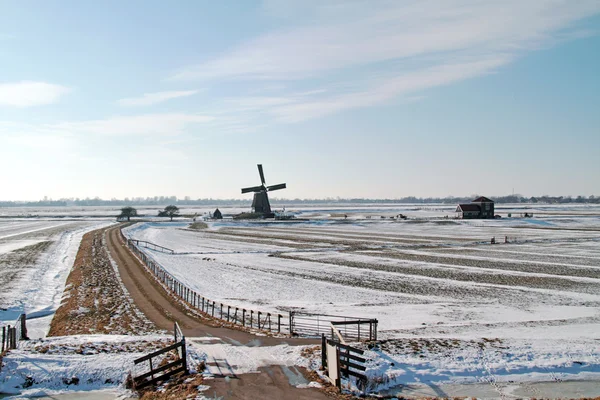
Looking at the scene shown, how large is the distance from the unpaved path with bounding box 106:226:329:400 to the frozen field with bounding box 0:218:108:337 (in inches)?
189


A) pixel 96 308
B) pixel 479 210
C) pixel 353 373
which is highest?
pixel 479 210

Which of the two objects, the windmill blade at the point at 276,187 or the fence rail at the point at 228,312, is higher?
the windmill blade at the point at 276,187

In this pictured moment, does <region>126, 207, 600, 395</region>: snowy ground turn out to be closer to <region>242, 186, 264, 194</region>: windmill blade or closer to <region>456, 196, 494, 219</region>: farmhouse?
<region>456, 196, 494, 219</region>: farmhouse

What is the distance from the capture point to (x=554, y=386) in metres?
14.7

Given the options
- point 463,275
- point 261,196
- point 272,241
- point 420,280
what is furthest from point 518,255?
point 261,196

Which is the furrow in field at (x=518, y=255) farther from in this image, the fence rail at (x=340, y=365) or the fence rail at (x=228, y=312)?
the fence rail at (x=340, y=365)

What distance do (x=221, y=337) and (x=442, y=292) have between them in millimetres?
16570

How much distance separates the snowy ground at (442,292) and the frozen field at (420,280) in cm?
9

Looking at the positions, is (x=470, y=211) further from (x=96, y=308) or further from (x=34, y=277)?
(x=96, y=308)

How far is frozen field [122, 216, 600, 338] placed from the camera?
23.4 metres

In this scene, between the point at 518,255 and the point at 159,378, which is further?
the point at 518,255

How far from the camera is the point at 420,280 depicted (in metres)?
35.1

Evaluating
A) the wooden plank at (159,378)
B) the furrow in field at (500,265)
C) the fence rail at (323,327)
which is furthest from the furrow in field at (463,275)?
the wooden plank at (159,378)

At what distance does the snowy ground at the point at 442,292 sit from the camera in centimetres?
1593
